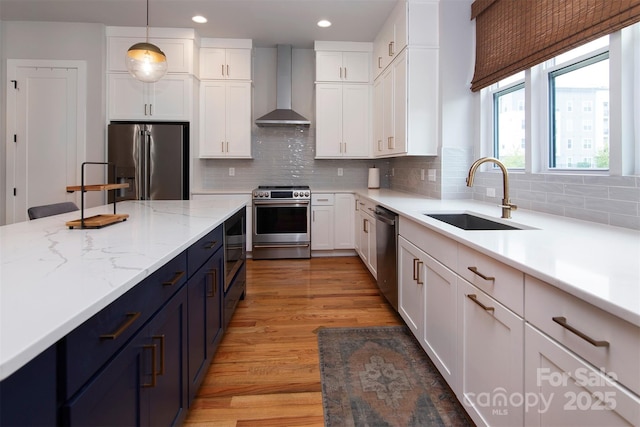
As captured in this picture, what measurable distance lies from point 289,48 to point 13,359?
5016mm

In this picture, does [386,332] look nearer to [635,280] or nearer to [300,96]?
[635,280]

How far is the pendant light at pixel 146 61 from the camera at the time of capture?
8.95 feet

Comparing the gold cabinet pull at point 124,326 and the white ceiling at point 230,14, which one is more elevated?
the white ceiling at point 230,14

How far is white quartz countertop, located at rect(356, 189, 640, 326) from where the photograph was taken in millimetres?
840

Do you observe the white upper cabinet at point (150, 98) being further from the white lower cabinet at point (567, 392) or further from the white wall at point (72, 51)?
the white lower cabinet at point (567, 392)

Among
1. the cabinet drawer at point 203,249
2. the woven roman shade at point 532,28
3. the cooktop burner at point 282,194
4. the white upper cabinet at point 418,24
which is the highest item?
the white upper cabinet at point 418,24

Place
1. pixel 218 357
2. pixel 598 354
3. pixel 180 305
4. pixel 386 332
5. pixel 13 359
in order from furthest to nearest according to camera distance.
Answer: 1. pixel 386 332
2. pixel 218 357
3. pixel 180 305
4. pixel 598 354
5. pixel 13 359

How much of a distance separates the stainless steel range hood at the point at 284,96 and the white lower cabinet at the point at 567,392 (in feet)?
13.6

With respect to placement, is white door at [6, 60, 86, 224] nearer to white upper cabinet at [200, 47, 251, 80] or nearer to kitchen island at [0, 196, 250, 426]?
white upper cabinet at [200, 47, 251, 80]

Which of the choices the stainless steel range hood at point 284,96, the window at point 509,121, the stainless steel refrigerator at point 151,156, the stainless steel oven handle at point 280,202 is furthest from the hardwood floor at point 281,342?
the stainless steel range hood at point 284,96

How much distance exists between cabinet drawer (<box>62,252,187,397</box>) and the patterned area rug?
1008mm

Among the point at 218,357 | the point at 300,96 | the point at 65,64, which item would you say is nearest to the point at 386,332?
the point at 218,357

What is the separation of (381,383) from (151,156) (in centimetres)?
358

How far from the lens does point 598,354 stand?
2.83 feet
